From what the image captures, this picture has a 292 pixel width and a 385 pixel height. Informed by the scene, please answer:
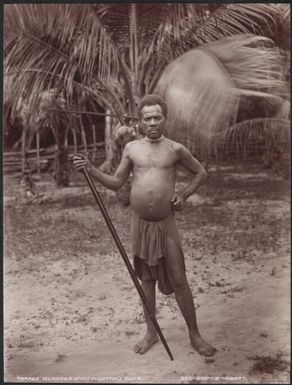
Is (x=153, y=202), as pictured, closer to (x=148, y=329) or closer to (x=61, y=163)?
(x=148, y=329)

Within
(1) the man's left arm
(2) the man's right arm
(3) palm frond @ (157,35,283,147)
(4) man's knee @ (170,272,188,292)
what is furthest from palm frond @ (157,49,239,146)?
(4) man's knee @ (170,272,188,292)

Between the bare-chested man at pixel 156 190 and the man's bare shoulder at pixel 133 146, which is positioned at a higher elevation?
the man's bare shoulder at pixel 133 146

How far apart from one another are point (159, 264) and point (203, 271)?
106 cm

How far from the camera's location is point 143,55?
3670mm

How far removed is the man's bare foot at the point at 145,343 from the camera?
9.05 feet

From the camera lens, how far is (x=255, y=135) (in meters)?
3.82

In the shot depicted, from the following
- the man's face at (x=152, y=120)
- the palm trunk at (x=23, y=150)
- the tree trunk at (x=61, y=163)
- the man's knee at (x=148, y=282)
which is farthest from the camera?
the tree trunk at (x=61, y=163)

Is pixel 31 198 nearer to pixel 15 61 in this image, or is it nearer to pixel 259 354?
pixel 15 61

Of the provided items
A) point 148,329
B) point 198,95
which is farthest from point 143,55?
point 148,329

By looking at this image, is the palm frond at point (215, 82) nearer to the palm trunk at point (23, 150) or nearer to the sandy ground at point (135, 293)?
the sandy ground at point (135, 293)

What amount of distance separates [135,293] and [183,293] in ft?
2.66

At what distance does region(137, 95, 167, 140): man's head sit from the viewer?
2.51 meters

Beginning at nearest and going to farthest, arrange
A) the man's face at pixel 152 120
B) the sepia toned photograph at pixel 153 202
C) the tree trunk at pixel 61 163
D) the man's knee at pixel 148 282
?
1. the man's face at pixel 152 120
2. the sepia toned photograph at pixel 153 202
3. the man's knee at pixel 148 282
4. the tree trunk at pixel 61 163

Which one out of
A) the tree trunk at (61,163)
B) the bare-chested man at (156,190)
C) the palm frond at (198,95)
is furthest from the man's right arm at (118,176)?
the tree trunk at (61,163)
